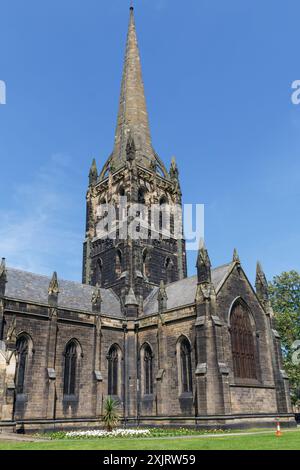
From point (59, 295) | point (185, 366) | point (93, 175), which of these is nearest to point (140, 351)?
point (185, 366)

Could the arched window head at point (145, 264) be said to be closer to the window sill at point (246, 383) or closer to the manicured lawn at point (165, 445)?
the window sill at point (246, 383)

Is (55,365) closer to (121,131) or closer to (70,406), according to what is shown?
(70,406)

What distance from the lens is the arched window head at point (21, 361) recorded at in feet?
93.6

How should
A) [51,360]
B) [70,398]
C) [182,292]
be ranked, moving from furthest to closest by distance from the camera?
[182,292] < [70,398] < [51,360]

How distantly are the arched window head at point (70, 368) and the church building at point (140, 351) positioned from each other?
0.24 feet

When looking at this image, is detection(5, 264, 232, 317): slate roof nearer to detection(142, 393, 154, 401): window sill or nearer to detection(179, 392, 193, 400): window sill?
detection(179, 392, 193, 400): window sill

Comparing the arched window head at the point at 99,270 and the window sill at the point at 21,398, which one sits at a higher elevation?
the arched window head at the point at 99,270

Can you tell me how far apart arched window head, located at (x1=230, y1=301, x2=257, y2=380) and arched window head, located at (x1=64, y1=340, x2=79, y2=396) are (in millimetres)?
11719

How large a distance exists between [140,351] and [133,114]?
94.0 ft

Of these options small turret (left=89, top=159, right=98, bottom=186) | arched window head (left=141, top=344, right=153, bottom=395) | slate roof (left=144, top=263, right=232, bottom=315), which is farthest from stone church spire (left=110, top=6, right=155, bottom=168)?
arched window head (left=141, top=344, right=153, bottom=395)

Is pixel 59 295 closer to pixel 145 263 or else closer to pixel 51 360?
pixel 51 360

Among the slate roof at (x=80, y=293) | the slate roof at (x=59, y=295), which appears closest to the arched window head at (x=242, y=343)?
the slate roof at (x=80, y=293)

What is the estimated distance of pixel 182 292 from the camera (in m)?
36.3

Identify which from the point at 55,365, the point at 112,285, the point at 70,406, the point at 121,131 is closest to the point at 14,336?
the point at 55,365
